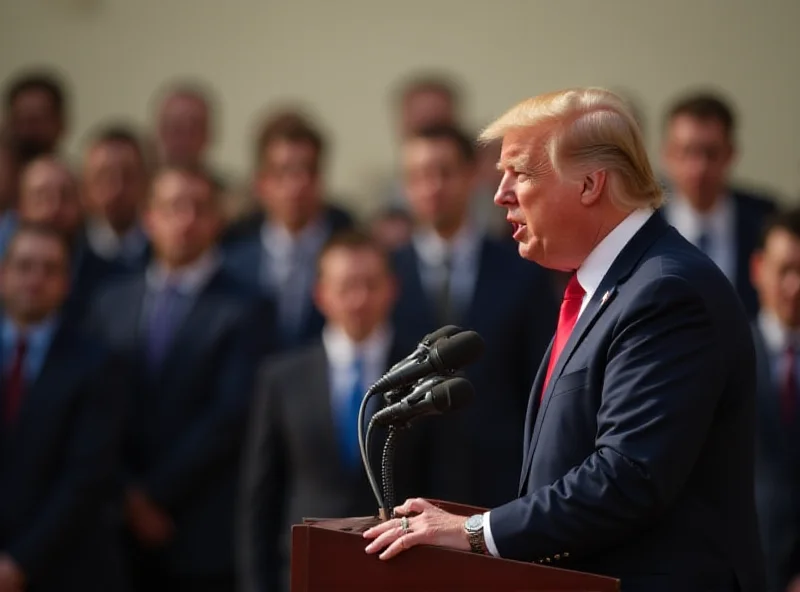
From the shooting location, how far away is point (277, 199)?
250 inches

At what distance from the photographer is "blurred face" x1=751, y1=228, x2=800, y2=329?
17.5 ft

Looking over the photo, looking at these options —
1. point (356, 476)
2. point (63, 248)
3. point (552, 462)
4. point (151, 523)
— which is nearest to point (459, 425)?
point (356, 476)

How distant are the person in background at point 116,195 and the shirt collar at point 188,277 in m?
0.61

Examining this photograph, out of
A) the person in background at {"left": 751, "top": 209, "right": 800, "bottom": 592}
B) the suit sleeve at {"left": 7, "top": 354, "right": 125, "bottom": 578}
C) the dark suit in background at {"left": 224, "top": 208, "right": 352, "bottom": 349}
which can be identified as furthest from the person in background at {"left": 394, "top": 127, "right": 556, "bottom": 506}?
the suit sleeve at {"left": 7, "top": 354, "right": 125, "bottom": 578}

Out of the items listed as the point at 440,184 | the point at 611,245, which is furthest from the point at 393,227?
the point at 611,245

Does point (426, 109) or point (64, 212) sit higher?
point (426, 109)

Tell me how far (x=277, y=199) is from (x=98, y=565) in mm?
1771

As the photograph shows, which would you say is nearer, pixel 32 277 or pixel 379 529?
pixel 379 529

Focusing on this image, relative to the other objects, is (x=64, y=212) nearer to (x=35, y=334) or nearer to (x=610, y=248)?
(x=35, y=334)

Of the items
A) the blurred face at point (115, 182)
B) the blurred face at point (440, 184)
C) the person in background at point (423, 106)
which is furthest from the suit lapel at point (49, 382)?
the person in background at point (423, 106)

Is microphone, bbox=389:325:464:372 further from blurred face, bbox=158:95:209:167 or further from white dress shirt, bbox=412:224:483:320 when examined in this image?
blurred face, bbox=158:95:209:167

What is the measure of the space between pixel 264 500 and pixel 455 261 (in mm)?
1231

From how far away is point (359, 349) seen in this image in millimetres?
5355

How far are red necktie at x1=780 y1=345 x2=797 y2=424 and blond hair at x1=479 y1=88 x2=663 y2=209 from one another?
2590 millimetres
